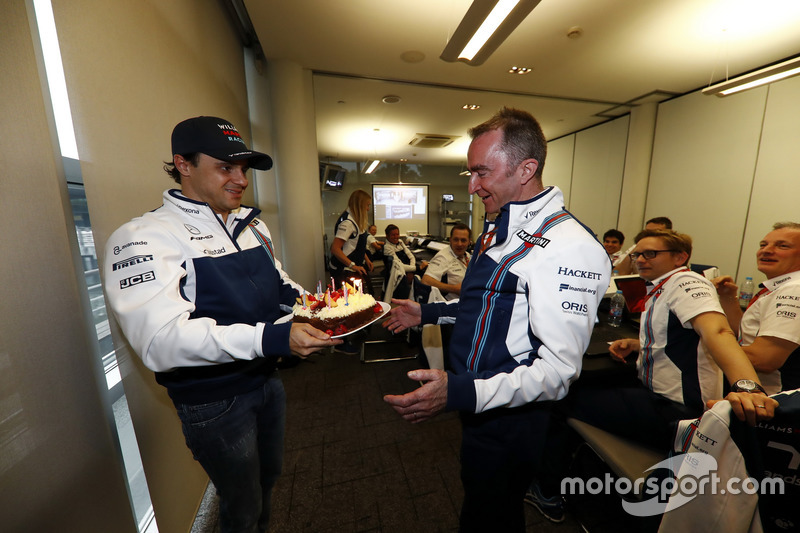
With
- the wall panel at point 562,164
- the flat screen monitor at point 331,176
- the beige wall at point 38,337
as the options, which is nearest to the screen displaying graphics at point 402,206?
the flat screen monitor at point 331,176

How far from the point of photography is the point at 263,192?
3799 millimetres

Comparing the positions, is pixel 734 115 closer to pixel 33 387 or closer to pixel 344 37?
pixel 344 37

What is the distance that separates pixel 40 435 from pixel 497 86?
18.6ft

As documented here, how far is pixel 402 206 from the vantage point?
1139cm

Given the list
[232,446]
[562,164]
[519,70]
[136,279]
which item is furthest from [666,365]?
[562,164]

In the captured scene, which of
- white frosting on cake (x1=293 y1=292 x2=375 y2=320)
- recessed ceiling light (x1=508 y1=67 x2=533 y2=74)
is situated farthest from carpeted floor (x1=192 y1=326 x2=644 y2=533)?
recessed ceiling light (x1=508 y1=67 x2=533 y2=74)

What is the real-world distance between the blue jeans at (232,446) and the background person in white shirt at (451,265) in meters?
2.20

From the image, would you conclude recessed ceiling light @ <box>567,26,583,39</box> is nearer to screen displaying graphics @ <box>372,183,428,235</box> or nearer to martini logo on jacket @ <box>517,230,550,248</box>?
martini logo on jacket @ <box>517,230,550,248</box>

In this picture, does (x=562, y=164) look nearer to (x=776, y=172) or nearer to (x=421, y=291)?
(x=776, y=172)

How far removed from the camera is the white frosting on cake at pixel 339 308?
153 centimetres

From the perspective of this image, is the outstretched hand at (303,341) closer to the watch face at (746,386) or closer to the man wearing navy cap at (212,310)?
the man wearing navy cap at (212,310)

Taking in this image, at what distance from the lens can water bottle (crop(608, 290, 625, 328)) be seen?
243cm

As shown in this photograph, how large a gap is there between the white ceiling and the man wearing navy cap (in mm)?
2557

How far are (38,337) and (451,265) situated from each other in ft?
9.85
